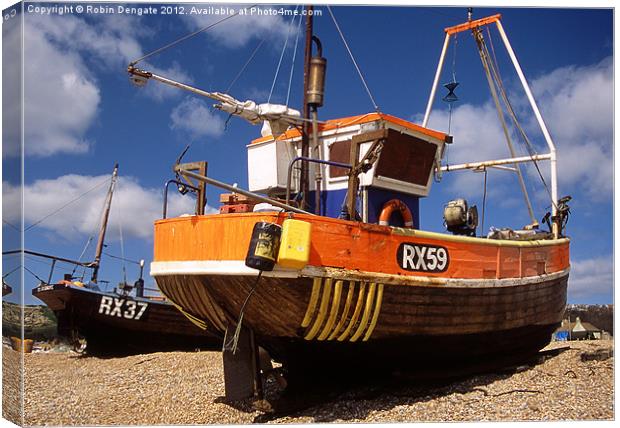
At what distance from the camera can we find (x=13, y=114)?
22.4 feet

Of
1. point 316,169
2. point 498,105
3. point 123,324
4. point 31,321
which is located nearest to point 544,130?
point 498,105

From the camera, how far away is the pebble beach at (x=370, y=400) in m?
7.40

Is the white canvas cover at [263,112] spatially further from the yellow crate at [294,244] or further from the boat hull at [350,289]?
the yellow crate at [294,244]

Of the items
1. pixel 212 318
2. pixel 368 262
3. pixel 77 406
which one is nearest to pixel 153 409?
pixel 77 406

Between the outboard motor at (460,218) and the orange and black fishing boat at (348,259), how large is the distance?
0.07 ft

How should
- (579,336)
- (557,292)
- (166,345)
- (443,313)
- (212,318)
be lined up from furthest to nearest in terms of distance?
(579,336), (166,345), (557,292), (443,313), (212,318)

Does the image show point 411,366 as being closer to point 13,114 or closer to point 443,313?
point 443,313

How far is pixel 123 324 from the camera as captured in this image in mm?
16391

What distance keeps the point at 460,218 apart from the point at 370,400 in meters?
3.38

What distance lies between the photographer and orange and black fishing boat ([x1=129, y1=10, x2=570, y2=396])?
23.2 ft

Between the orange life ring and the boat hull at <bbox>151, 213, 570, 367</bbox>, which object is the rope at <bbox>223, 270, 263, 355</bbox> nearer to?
the boat hull at <bbox>151, 213, 570, 367</bbox>

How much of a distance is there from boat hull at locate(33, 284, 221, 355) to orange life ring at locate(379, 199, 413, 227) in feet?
28.0

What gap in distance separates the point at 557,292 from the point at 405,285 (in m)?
4.91

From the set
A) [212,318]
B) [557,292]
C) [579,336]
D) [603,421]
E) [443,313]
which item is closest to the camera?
[603,421]
